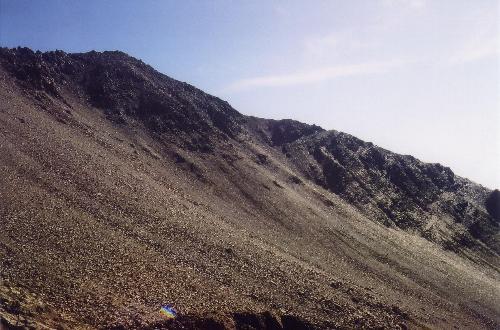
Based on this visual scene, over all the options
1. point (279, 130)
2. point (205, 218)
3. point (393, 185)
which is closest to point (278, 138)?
point (279, 130)

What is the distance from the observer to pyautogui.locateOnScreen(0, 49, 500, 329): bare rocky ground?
3456 centimetres

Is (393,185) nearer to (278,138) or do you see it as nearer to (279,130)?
(278,138)

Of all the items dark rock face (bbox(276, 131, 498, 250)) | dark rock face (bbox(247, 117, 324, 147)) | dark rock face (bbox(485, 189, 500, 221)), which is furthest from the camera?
dark rock face (bbox(247, 117, 324, 147))

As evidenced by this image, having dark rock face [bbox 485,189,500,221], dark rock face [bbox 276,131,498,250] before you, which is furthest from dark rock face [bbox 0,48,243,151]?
dark rock face [bbox 485,189,500,221]

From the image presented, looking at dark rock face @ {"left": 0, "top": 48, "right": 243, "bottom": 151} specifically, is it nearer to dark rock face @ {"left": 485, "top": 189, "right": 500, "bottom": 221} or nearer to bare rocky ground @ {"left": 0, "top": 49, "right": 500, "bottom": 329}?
bare rocky ground @ {"left": 0, "top": 49, "right": 500, "bottom": 329}

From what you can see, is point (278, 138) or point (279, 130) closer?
point (278, 138)

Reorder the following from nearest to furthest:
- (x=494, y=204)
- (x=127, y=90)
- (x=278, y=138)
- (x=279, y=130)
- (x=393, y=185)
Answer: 1. (x=127, y=90)
2. (x=393, y=185)
3. (x=494, y=204)
4. (x=278, y=138)
5. (x=279, y=130)

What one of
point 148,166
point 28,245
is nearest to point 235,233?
point 148,166

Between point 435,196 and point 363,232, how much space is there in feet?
135

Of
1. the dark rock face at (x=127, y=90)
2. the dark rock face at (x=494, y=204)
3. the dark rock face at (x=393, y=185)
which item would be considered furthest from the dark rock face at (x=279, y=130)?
the dark rock face at (x=494, y=204)

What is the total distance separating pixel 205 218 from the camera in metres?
56.9

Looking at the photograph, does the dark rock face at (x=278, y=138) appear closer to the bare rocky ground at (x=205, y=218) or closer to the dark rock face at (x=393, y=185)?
the dark rock face at (x=393, y=185)

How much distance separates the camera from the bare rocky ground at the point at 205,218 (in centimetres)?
3456

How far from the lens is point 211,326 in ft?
104
